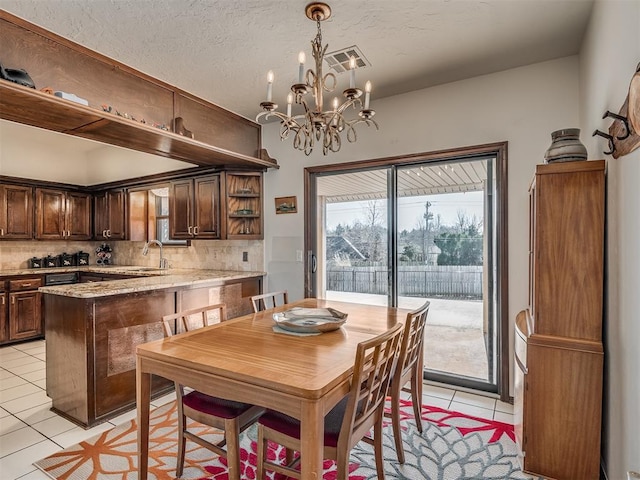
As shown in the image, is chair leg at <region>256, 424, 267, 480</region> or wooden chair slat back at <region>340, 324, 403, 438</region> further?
chair leg at <region>256, 424, 267, 480</region>

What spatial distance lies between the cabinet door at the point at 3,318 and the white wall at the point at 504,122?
4266 mm

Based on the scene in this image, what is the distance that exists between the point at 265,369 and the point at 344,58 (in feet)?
7.95

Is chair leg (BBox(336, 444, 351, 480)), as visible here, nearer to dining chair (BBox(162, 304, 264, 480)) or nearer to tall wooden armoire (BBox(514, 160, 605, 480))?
dining chair (BBox(162, 304, 264, 480))

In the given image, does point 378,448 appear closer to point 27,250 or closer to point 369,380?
point 369,380

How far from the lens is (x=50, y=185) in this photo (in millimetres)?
5324

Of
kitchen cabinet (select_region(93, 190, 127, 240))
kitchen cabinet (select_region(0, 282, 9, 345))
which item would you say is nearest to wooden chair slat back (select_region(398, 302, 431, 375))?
kitchen cabinet (select_region(93, 190, 127, 240))

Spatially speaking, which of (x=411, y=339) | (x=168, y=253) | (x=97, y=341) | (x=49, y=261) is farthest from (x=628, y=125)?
(x=49, y=261)

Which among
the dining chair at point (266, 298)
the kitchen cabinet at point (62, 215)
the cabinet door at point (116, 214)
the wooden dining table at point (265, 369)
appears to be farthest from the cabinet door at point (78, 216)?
the wooden dining table at point (265, 369)

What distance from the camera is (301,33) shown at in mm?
2523

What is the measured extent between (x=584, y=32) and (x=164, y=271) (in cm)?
494

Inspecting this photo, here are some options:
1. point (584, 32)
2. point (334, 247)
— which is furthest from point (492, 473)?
point (584, 32)

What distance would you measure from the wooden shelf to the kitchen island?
1243 mm

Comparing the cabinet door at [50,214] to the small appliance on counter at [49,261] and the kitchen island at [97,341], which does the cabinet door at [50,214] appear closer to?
the small appliance on counter at [49,261]

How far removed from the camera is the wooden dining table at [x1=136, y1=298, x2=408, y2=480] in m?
1.37
